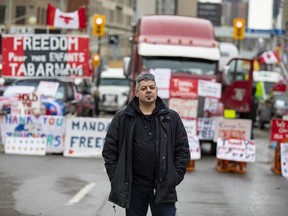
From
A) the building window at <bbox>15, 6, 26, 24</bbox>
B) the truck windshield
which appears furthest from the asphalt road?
the building window at <bbox>15, 6, 26, 24</bbox>

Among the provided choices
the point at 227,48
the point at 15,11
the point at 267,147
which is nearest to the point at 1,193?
the point at 267,147

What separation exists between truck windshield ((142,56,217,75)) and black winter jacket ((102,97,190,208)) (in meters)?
15.3

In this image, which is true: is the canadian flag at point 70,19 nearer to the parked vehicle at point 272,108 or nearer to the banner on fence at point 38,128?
the banner on fence at point 38,128

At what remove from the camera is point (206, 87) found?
2048cm

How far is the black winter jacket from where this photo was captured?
7184mm

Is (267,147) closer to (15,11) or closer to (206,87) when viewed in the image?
(206,87)

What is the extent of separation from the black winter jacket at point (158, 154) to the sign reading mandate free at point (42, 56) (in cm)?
1420

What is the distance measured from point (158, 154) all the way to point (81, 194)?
5805 millimetres

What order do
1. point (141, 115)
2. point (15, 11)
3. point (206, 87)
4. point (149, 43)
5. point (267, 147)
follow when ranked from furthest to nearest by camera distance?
point (15, 11) < point (267, 147) < point (149, 43) < point (206, 87) < point (141, 115)

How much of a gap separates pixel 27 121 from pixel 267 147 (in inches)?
333

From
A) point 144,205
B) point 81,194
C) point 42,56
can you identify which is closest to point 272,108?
point 42,56

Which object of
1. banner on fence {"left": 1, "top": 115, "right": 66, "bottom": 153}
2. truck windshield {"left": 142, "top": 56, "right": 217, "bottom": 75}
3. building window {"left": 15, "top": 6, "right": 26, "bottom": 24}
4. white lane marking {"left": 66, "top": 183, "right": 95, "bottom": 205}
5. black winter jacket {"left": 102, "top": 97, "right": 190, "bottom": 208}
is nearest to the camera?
black winter jacket {"left": 102, "top": 97, "right": 190, "bottom": 208}

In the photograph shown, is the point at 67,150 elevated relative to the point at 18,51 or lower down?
lower down

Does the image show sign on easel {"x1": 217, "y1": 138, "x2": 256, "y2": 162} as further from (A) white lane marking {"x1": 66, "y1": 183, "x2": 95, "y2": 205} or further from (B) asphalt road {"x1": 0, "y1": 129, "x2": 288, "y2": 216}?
(A) white lane marking {"x1": 66, "y1": 183, "x2": 95, "y2": 205}
